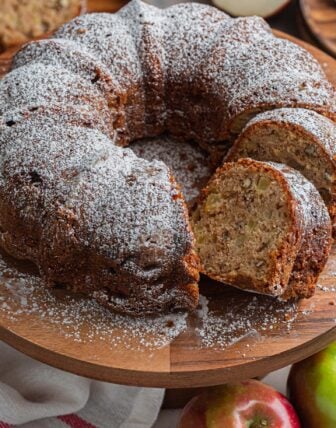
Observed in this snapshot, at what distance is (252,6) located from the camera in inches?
127

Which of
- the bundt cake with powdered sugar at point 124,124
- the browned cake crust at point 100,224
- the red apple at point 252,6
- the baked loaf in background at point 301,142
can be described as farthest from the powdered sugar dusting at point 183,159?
the red apple at point 252,6

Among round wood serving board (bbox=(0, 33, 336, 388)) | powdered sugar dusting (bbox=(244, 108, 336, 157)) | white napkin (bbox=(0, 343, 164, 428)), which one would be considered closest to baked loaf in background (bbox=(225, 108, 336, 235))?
powdered sugar dusting (bbox=(244, 108, 336, 157))

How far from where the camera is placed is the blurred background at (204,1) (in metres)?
3.06

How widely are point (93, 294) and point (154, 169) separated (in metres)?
0.39

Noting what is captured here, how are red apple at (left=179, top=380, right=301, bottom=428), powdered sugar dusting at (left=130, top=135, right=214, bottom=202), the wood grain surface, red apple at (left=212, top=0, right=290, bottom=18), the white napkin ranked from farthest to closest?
red apple at (left=212, top=0, right=290, bottom=18)
the wood grain surface
powdered sugar dusting at (left=130, top=135, right=214, bottom=202)
the white napkin
red apple at (left=179, top=380, right=301, bottom=428)

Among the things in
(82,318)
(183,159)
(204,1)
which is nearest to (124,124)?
(183,159)

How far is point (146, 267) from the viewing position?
187cm

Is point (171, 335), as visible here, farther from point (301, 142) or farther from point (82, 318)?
point (301, 142)

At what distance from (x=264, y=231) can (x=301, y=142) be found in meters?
0.32

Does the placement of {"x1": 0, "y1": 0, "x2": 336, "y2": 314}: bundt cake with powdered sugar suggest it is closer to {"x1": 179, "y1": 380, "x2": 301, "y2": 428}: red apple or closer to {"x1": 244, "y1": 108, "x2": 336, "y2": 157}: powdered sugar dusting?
{"x1": 244, "y1": 108, "x2": 336, "y2": 157}: powdered sugar dusting

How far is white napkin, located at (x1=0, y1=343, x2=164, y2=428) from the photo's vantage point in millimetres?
2186

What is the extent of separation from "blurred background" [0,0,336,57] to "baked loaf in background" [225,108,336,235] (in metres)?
1.00

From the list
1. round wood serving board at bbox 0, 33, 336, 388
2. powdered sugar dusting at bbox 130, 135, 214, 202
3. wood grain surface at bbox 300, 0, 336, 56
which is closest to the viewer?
round wood serving board at bbox 0, 33, 336, 388

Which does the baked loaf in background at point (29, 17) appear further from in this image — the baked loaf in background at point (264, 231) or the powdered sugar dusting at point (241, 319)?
the powdered sugar dusting at point (241, 319)
